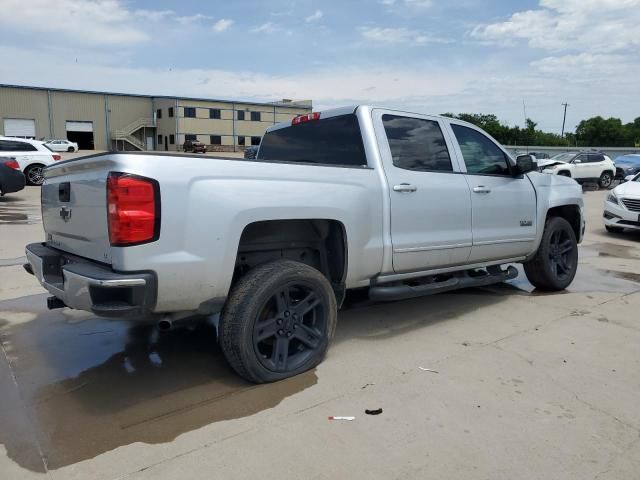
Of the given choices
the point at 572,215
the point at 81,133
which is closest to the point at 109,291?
the point at 572,215

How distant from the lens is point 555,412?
3115 mm

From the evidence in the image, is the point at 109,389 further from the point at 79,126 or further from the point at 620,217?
the point at 79,126

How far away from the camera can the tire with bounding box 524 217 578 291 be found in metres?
5.68

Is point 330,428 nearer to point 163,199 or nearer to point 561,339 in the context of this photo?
point 163,199

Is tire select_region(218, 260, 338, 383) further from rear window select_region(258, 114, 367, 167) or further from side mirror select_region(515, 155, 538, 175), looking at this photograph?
side mirror select_region(515, 155, 538, 175)

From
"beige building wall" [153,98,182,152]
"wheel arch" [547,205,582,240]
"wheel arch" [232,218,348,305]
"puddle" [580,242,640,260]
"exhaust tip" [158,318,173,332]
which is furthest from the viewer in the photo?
"beige building wall" [153,98,182,152]

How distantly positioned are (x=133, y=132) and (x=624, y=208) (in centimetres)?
6459

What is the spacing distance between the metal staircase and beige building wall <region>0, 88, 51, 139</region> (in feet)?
25.0

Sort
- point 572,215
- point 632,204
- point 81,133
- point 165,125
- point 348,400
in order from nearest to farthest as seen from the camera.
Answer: point 348,400 → point 572,215 → point 632,204 → point 81,133 → point 165,125

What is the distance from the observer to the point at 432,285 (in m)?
4.44

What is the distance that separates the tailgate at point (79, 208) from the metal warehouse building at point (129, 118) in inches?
2388

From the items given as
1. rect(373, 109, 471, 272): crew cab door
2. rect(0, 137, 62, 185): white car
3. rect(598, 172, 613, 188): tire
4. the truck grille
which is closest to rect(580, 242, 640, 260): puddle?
the truck grille

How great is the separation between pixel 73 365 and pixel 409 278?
8.80ft

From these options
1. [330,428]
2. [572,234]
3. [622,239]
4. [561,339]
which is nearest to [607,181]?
[622,239]
